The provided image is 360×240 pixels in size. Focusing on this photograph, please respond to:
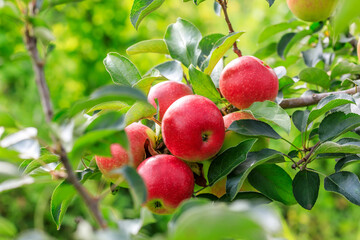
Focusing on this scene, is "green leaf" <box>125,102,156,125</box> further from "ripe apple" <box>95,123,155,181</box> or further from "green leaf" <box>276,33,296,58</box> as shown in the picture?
"green leaf" <box>276,33,296,58</box>

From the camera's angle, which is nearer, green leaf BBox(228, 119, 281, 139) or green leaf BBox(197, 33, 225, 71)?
green leaf BBox(228, 119, 281, 139)

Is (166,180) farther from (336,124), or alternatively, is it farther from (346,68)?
(346,68)

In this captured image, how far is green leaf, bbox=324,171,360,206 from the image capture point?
64 centimetres

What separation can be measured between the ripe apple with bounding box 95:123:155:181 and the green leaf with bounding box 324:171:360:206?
300 millimetres

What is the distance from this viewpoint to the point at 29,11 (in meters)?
0.44

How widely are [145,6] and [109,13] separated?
99.2 inches

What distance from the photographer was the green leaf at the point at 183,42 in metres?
0.79

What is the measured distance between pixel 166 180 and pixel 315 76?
46 centimetres

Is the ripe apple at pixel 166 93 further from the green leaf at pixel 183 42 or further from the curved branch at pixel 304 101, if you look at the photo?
the curved branch at pixel 304 101

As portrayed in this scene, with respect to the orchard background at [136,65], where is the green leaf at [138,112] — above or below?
above

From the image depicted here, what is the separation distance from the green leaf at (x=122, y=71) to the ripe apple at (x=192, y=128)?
5.9 inches

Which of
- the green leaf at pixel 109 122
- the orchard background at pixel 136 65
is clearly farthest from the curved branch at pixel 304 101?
the green leaf at pixel 109 122

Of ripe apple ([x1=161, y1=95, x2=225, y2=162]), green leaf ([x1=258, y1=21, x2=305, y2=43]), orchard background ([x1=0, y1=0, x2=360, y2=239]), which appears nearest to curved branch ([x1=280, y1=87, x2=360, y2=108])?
orchard background ([x1=0, y1=0, x2=360, y2=239])

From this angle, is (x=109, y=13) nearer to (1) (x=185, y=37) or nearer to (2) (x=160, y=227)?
(1) (x=185, y=37)
